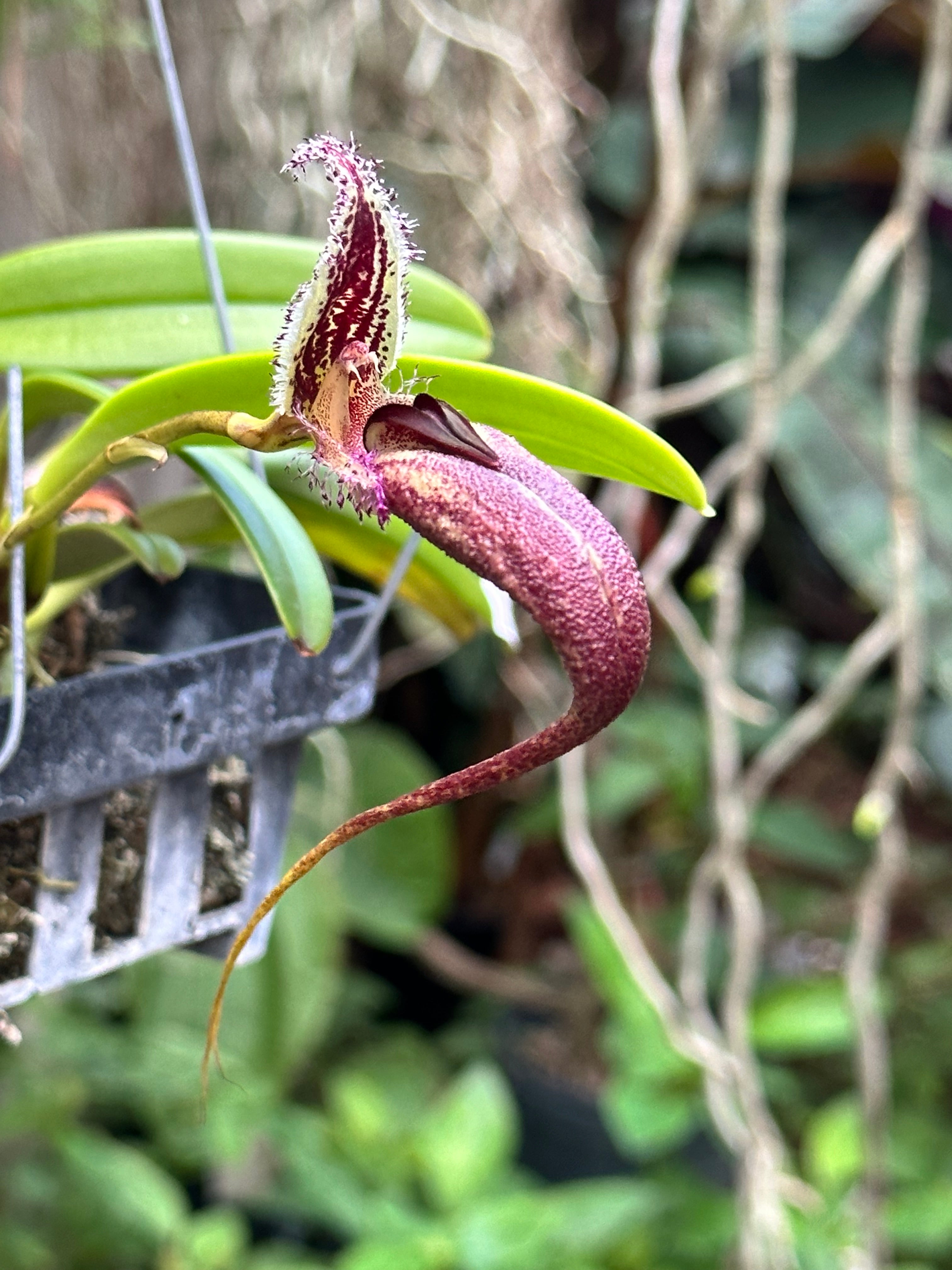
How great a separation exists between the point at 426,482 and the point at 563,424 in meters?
0.09

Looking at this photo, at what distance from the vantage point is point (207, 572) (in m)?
0.59

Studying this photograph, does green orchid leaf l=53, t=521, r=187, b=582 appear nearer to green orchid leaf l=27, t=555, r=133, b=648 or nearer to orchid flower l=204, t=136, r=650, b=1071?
green orchid leaf l=27, t=555, r=133, b=648

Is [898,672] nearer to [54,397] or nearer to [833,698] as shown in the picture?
[833,698]

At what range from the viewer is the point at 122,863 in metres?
0.50

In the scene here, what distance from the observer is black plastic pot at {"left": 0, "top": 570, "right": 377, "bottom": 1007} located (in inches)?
15.8

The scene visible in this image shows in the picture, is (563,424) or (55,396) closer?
(563,424)

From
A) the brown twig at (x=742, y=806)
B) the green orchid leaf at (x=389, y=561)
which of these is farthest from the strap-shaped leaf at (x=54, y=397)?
the brown twig at (x=742, y=806)

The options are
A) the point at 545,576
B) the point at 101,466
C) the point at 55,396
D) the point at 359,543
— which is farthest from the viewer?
the point at 359,543

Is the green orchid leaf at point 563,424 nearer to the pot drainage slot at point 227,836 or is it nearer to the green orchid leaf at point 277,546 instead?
the green orchid leaf at point 277,546

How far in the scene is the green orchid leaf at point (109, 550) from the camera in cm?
47

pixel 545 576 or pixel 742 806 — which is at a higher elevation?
pixel 545 576

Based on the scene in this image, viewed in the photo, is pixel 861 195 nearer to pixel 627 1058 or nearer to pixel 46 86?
pixel 46 86

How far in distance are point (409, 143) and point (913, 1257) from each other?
150cm

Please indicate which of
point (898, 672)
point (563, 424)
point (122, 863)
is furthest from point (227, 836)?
point (898, 672)
